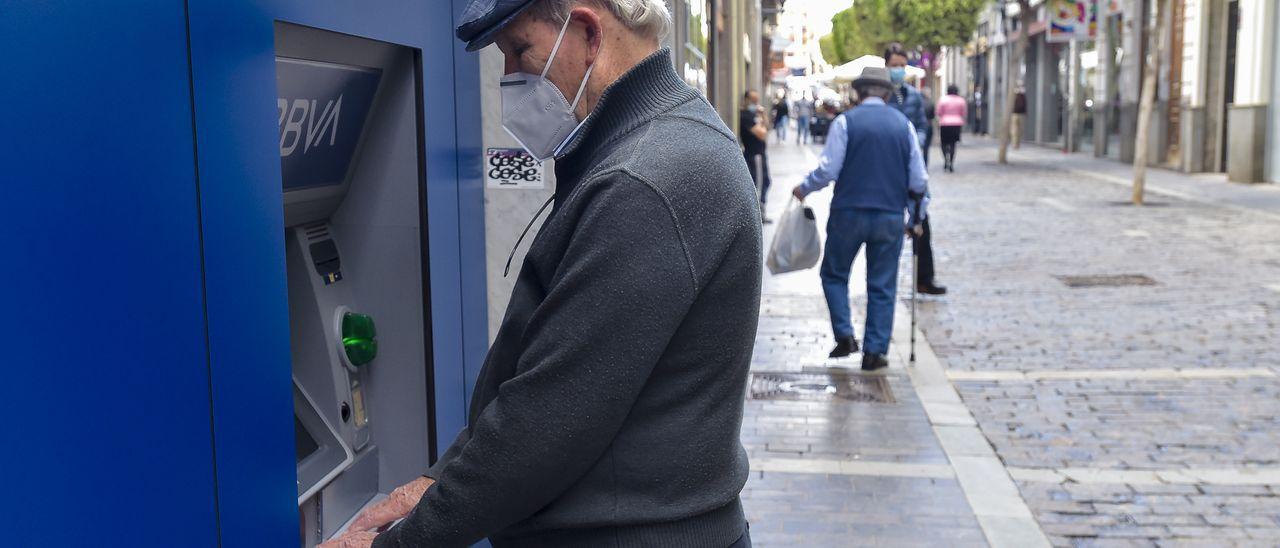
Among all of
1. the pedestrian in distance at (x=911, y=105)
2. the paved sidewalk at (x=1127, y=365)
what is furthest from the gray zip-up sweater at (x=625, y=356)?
the pedestrian in distance at (x=911, y=105)

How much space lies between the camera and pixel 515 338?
6.02ft

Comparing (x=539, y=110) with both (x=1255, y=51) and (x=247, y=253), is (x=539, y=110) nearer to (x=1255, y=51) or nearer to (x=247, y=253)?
(x=247, y=253)

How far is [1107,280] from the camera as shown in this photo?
11258 millimetres

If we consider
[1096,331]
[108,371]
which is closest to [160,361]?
[108,371]

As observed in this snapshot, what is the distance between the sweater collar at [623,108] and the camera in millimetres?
1884

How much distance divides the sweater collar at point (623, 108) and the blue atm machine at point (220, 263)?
0.53 m

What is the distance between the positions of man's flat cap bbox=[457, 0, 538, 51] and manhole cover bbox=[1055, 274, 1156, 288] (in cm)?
988

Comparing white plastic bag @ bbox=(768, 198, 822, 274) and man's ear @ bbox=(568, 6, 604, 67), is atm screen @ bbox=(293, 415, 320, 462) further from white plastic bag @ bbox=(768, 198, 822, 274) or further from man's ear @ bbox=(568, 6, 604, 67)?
white plastic bag @ bbox=(768, 198, 822, 274)

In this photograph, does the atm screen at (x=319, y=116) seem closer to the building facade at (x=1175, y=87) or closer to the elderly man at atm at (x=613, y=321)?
the elderly man at atm at (x=613, y=321)

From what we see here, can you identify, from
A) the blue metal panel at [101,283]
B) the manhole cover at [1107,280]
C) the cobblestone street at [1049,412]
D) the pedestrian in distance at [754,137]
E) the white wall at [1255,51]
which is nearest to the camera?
the blue metal panel at [101,283]

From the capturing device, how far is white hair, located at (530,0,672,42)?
187cm

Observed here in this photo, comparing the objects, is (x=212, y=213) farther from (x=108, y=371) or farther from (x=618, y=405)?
(x=618, y=405)

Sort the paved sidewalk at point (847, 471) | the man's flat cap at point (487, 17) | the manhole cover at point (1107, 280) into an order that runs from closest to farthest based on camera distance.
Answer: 1. the man's flat cap at point (487, 17)
2. the paved sidewalk at point (847, 471)
3. the manhole cover at point (1107, 280)

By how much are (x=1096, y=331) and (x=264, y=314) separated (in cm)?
787
